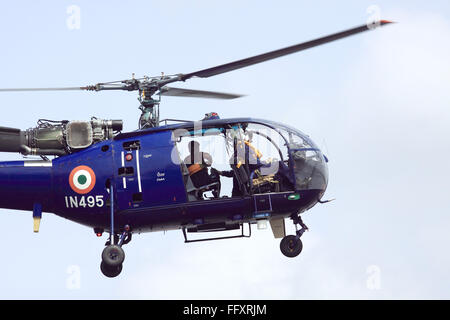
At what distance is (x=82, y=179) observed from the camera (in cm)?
2608

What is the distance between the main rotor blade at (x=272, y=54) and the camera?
24.0 meters

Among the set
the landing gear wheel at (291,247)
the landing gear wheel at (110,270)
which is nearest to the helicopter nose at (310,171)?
the landing gear wheel at (291,247)

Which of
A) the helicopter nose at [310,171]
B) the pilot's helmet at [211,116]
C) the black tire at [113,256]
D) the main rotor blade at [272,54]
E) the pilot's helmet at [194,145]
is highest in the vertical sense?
the main rotor blade at [272,54]

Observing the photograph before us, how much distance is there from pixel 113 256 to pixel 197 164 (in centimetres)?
298

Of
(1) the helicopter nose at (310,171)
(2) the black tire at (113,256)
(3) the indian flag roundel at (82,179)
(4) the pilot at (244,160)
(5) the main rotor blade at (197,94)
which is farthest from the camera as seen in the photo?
(5) the main rotor blade at (197,94)

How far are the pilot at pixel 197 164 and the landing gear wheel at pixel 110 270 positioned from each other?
9.01ft

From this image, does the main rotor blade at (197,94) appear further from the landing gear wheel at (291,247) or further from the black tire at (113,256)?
the black tire at (113,256)

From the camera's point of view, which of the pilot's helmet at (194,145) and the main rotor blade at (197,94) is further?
the main rotor blade at (197,94)

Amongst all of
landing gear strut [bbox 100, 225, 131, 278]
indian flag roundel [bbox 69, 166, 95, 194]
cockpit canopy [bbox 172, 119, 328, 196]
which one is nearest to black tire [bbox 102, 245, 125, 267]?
landing gear strut [bbox 100, 225, 131, 278]

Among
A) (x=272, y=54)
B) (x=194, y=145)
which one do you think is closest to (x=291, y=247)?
(x=194, y=145)

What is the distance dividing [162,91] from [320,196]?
4665 mm

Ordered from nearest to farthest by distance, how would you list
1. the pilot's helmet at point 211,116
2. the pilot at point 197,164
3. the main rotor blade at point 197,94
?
1. the pilot at point 197,164
2. the pilot's helmet at point 211,116
3. the main rotor blade at point 197,94
